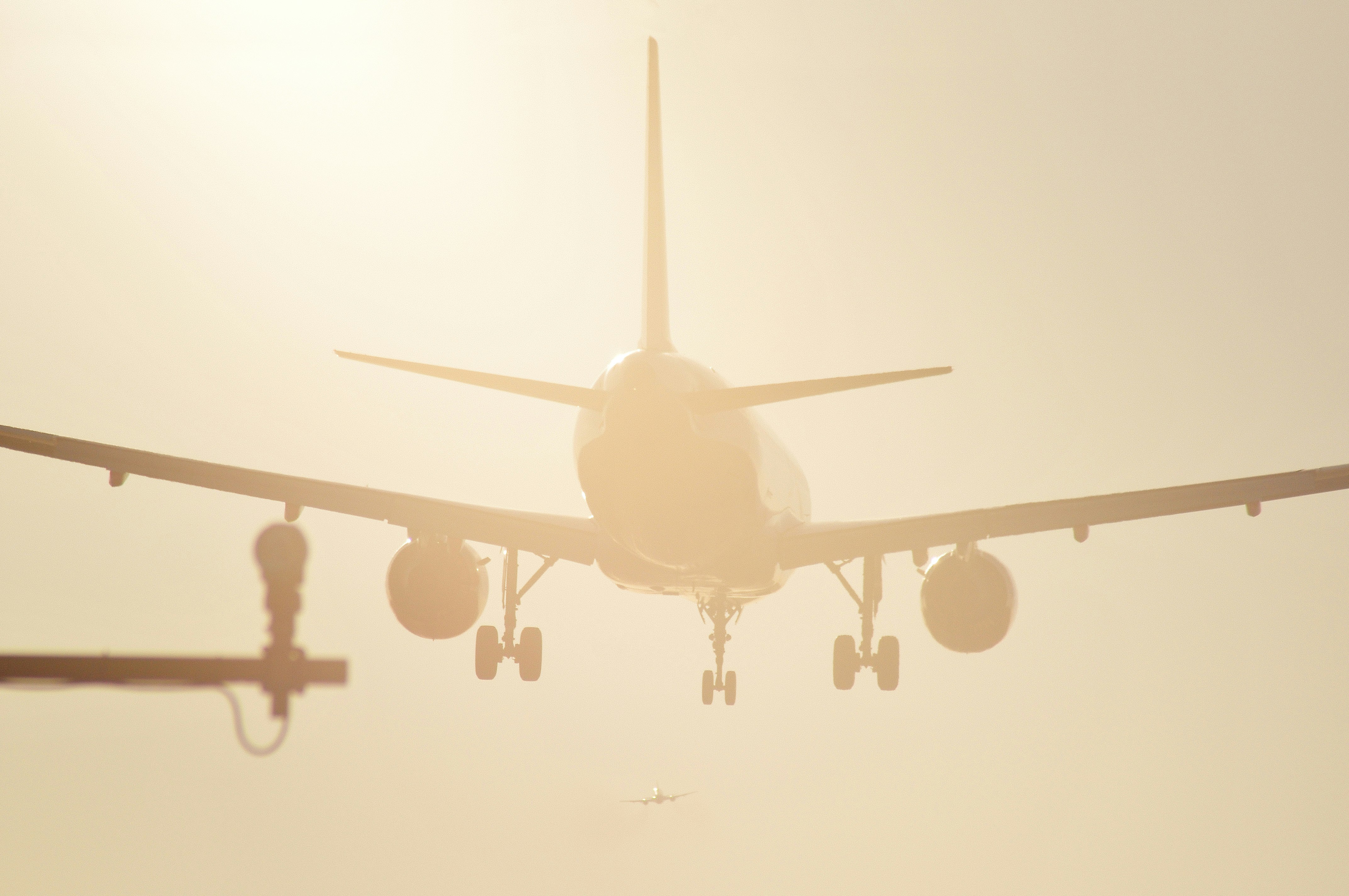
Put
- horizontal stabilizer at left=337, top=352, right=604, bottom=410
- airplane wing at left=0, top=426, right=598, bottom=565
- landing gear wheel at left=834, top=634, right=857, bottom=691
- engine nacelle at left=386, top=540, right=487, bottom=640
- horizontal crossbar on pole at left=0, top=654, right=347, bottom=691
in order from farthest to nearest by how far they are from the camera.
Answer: landing gear wheel at left=834, top=634, right=857, bottom=691 → engine nacelle at left=386, top=540, right=487, bottom=640 → airplane wing at left=0, top=426, right=598, bottom=565 → horizontal stabilizer at left=337, top=352, right=604, bottom=410 → horizontal crossbar on pole at left=0, top=654, right=347, bottom=691

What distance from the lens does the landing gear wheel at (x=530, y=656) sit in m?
31.8

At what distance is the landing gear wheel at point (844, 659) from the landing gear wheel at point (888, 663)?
23.7 inches

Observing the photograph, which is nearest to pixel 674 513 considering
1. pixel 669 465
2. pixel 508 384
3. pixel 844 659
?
pixel 669 465

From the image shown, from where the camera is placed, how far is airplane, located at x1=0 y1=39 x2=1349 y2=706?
69.6 ft

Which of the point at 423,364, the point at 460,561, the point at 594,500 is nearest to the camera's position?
the point at 423,364

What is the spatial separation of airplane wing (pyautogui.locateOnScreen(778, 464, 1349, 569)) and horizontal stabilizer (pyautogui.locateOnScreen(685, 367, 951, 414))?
7.00 m

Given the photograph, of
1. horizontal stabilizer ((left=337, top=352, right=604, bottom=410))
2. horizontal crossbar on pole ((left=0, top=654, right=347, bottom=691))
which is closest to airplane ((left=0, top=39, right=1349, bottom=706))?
horizontal stabilizer ((left=337, top=352, right=604, bottom=410))

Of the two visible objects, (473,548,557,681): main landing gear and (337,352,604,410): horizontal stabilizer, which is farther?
(473,548,557,681): main landing gear

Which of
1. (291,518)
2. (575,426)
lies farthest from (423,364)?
(291,518)

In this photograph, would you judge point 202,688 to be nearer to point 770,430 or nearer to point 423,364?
point 423,364

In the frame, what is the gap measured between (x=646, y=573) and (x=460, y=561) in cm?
479

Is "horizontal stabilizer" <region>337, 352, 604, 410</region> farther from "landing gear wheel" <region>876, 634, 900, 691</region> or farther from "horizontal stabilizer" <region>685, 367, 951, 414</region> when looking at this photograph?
"landing gear wheel" <region>876, 634, 900, 691</region>

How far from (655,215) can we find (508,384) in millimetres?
10225

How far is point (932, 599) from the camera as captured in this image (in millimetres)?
28453
